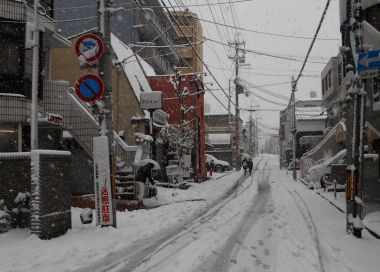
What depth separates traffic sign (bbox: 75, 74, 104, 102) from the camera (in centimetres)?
1010

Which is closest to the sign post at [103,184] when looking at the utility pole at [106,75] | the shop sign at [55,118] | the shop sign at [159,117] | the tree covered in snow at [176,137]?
the utility pole at [106,75]

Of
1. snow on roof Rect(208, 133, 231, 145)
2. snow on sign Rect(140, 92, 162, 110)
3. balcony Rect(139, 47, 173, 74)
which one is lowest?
snow on roof Rect(208, 133, 231, 145)

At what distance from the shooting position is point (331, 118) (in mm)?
38844

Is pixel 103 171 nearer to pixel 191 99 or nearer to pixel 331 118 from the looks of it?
pixel 191 99

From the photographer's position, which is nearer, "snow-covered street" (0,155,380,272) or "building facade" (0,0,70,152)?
"snow-covered street" (0,155,380,272)

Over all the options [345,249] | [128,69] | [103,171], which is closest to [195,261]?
[345,249]

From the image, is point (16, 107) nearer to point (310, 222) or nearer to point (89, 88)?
point (89, 88)

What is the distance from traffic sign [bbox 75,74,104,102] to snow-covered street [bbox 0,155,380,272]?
3279mm

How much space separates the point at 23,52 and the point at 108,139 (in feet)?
23.9

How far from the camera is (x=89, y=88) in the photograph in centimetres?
1017

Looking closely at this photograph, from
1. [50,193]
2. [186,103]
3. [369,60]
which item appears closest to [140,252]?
[50,193]

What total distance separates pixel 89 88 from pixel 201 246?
4.66 m

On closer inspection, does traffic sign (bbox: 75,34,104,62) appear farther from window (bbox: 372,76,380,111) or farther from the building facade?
window (bbox: 372,76,380,111)

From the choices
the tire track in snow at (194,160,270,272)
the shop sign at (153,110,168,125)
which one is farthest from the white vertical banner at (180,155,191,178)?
the tire track in snow at (194,160,270,272)
